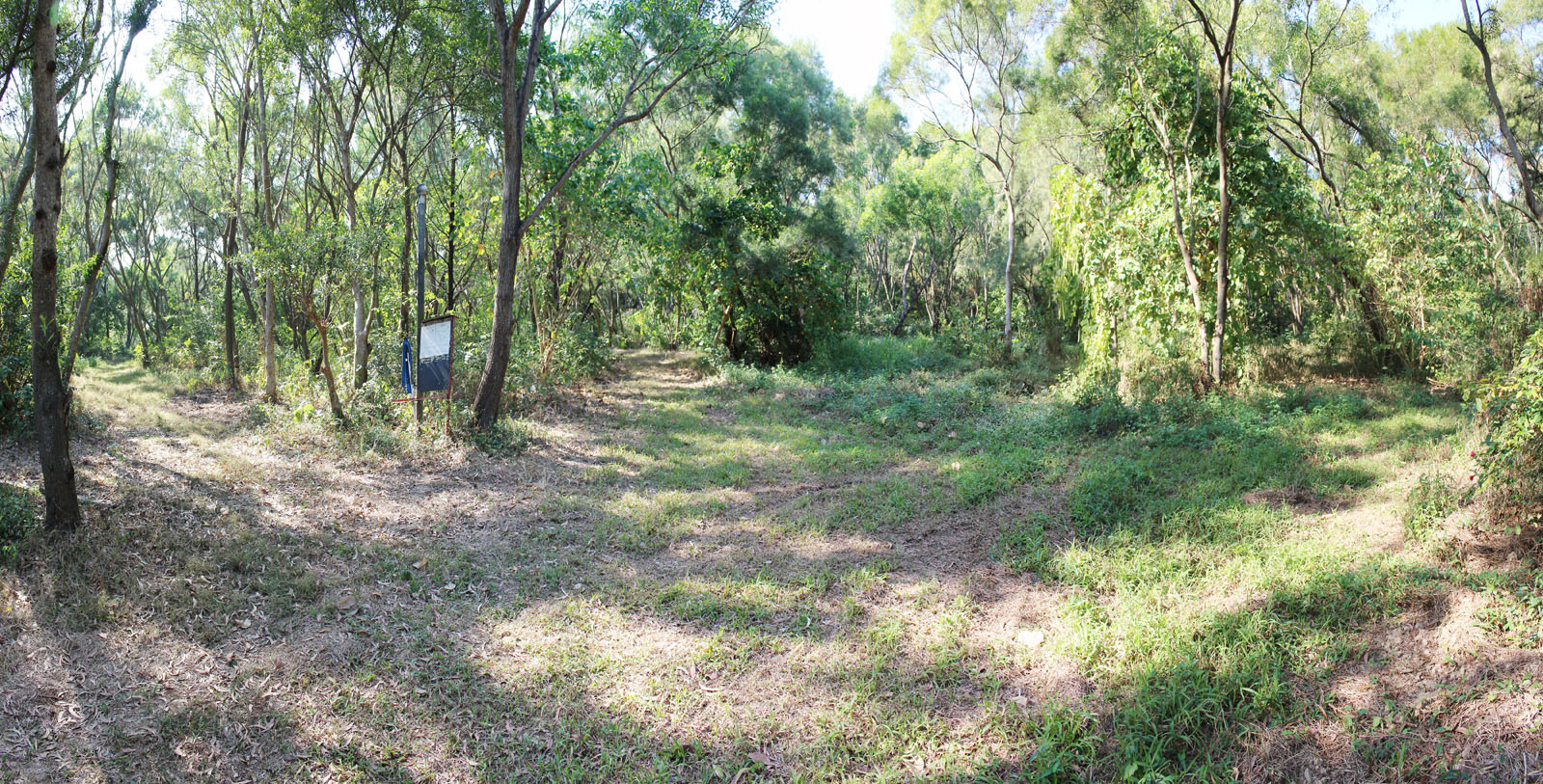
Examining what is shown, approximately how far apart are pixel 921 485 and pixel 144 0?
7.68 metres

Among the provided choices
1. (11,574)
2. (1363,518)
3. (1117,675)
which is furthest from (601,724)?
(1363,518)

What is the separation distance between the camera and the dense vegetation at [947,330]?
4219 millimetres

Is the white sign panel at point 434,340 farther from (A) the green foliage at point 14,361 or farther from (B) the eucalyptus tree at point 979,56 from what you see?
(B) the eucalyptus tree at point 979,56

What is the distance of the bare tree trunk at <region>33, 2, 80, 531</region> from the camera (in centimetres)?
480

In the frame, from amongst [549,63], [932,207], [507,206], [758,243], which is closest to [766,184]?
[758,243]

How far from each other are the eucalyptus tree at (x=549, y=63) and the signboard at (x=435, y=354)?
35.9 inches

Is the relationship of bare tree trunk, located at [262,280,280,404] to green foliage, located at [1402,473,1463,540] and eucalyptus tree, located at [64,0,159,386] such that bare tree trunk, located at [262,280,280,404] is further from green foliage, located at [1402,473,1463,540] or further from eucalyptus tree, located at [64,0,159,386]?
green foliage, located at [1402,473,1463,540]

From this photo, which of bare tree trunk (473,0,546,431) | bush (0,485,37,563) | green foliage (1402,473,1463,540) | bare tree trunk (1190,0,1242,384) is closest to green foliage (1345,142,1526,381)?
bare tree trunk (1190,0,1242,384)

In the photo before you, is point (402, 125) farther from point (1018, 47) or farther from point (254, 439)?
point (1018, 47)

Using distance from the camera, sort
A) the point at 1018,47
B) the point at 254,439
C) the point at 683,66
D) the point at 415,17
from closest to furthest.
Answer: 1. the point at 254,439
2. the point at 415,17
3. the point at 683,66
4. the point at 1018,47

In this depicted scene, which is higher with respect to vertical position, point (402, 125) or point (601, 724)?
point (402, 125)

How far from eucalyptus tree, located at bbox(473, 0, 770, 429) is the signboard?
3.00 ft

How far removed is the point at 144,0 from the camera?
621 centimetres

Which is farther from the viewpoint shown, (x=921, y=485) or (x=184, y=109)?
(x=184, y=109)
